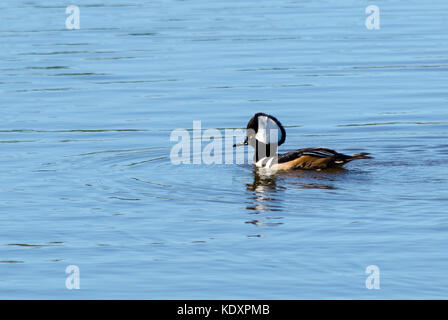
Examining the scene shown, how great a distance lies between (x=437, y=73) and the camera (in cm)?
2194

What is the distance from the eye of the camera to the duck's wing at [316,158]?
46.2ft

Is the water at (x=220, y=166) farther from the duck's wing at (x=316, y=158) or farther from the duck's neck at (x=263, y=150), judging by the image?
the duck's neck at (x=263, y=150)

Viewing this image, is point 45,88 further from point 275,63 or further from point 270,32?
point 270,32

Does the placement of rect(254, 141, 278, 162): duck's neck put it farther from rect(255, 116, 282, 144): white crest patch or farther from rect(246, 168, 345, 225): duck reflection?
rect(246, 168, 345, 225): duck reflection

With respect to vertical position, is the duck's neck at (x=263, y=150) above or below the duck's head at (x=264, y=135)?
below

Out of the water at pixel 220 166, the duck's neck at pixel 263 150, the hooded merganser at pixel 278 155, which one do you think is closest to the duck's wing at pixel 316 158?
the hooded merganser at pixel 278 155

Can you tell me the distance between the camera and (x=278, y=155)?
14.8 metres

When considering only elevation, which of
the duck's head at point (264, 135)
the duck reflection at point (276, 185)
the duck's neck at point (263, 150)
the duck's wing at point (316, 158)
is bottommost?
the duck reflection at point (276, 185)

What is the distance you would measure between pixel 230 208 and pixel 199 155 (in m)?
3.43

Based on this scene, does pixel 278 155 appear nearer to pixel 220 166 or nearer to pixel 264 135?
pixel 264 135

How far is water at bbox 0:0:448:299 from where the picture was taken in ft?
32.3

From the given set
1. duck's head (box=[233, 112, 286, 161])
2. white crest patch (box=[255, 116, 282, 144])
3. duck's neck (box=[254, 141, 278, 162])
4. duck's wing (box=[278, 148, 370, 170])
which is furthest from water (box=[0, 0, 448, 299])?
white crest patch (box=[255, 116, 282, 144])
